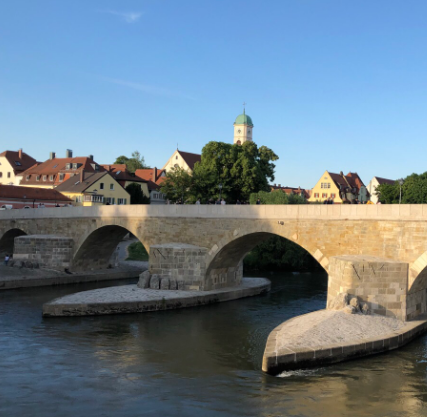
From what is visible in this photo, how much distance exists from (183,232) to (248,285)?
14.8 feet

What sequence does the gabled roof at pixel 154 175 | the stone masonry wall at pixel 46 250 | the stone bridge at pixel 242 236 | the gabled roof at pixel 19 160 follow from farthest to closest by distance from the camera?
the gabled roof at pixel 154 175
the gabled roof at pixel 19 160
the stone masonry wall at pixel 46 250
the stone bridge at pixel 242 236

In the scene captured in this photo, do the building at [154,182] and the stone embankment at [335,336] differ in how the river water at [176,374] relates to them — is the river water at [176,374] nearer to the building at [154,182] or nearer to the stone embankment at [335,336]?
the stone embankment at [335,336]

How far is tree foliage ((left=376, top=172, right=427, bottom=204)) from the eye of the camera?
47562mm

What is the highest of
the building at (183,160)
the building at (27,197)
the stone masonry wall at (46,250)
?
Result: the building at (183,160)

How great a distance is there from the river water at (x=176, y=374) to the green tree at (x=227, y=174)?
25794 mm

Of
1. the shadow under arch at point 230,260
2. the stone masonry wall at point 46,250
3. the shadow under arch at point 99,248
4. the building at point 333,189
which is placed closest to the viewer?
the shadow under arch at point 230,260

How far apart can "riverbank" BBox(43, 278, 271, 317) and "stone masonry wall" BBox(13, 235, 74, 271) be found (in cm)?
798

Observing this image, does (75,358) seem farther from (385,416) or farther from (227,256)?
(227,256)

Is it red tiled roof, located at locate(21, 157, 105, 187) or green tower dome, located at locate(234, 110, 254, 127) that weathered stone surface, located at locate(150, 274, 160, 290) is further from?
green tower dome, located at locate(234, 110, 254, 127)

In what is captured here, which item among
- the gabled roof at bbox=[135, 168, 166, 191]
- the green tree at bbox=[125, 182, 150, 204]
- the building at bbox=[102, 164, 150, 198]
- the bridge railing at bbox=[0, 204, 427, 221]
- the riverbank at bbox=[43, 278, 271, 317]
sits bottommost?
the riverbank at bbox=[43, 278, 271, 317]

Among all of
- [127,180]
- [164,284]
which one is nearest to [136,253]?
[164,284]

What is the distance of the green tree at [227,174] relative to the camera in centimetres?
4572

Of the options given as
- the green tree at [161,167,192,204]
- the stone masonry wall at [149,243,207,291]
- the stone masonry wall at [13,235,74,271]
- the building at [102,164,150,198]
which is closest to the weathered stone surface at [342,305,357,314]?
the stone masonry wall at [149,243,207,291]

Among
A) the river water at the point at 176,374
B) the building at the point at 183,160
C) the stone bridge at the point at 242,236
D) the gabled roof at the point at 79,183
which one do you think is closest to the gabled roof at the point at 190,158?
the building at the point at 183,160
